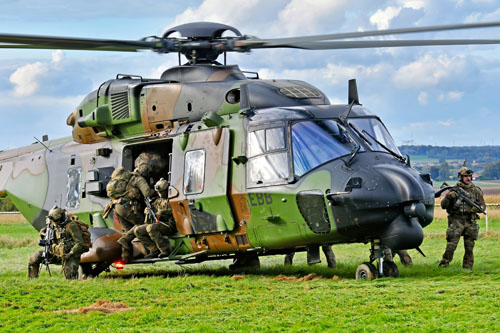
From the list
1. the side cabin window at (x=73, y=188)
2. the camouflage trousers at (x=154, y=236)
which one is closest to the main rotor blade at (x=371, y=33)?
the camouflage trousers at (x=154, y=236)

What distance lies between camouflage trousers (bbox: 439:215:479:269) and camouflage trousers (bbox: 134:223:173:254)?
5.21 meters

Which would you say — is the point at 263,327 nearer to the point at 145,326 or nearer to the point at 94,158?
the point at 145,326

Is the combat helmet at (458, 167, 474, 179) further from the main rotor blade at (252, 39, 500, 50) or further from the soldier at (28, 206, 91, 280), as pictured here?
the soldier at (28, 206, 91, 280)

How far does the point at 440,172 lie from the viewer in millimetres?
111562

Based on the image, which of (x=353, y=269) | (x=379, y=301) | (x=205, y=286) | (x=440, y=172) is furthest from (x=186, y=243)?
(x=440, y=172)

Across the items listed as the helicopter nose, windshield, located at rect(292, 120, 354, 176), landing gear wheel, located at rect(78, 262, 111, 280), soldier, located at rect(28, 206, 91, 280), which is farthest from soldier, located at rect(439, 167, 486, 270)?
soldier, located at rect(28, 206, 91, 280)

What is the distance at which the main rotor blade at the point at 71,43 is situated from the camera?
12195 mm

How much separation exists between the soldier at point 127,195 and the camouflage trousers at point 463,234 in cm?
572

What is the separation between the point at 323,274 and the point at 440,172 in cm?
10024

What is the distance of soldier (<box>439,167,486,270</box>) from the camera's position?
15109 millimetres

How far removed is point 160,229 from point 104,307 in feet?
14.1

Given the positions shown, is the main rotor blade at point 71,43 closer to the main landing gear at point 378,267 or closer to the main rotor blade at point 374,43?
the main rotor blade at point 374,43

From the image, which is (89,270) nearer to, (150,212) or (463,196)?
(150,212)

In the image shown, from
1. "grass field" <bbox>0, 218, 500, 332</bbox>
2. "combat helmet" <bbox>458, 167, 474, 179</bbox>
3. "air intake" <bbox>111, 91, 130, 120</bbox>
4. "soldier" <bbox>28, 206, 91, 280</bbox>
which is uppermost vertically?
"air intake" <bbox>111, 91, 130, 120</bbox>
